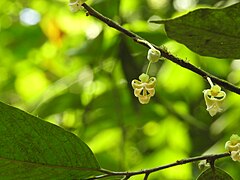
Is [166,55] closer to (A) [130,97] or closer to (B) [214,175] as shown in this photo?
(B) [214,175]

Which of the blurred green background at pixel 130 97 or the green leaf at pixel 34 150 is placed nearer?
the green leaf at pixel 34 150

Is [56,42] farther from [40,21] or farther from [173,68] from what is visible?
[173,68]

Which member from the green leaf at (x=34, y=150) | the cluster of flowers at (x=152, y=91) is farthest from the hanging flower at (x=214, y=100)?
the green leaf at (x=34, y=150)

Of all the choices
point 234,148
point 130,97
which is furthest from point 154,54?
point 130,97

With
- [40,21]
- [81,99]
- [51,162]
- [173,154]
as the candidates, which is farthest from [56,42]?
[51,162]

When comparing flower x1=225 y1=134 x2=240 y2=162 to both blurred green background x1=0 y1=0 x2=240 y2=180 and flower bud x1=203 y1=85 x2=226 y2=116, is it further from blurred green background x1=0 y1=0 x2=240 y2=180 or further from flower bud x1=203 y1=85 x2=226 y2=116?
blurred green background x1=0 y1=0 x2=240 y2=180

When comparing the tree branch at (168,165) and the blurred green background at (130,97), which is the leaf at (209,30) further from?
the blurred green background at (130,97)

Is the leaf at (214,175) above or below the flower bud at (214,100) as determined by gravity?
below
